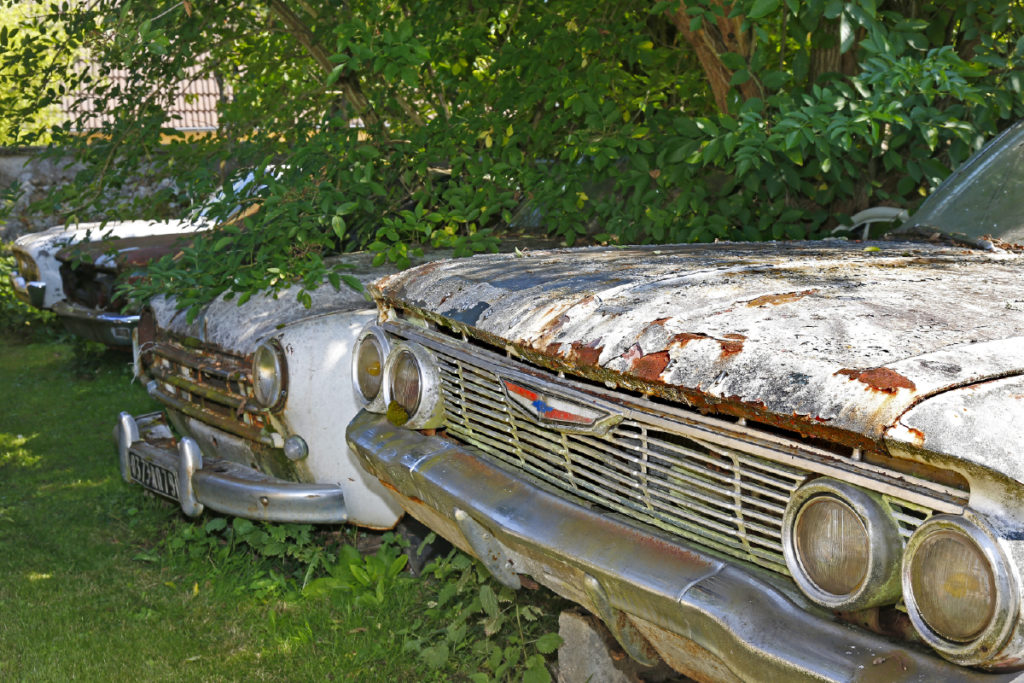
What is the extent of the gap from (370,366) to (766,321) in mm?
1435

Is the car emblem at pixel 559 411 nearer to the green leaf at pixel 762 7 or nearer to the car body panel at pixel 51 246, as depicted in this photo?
the green leaf at pixel 762 7

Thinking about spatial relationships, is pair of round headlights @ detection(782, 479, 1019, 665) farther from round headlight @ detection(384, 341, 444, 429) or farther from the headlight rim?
the headlight rim

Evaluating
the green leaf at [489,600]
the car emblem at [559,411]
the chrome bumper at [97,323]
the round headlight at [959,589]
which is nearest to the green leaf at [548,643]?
the green leaf at [489,600]

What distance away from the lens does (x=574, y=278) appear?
89.7 inches

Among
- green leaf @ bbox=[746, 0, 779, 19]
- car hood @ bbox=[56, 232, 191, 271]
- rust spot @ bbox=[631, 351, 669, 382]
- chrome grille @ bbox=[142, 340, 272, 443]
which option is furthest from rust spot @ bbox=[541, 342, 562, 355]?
car hood @ bbox=[56, 232, 191, 271]

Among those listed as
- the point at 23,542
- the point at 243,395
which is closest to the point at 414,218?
the point at 243,395

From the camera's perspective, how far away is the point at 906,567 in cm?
141

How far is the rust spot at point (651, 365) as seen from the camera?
66.9 inches

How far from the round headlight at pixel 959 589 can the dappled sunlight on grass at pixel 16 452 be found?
4.89m

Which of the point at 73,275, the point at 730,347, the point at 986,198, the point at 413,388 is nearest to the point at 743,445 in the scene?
the point at 730,347

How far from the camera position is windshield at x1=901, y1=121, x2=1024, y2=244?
2.68 metres

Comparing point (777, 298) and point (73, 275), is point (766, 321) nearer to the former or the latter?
point (777, 298)

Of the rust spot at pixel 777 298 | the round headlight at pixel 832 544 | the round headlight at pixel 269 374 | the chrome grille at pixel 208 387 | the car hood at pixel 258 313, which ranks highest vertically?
the rust spot at pixel 777 298

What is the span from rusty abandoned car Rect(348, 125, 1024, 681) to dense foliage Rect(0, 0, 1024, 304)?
105 centimetres
